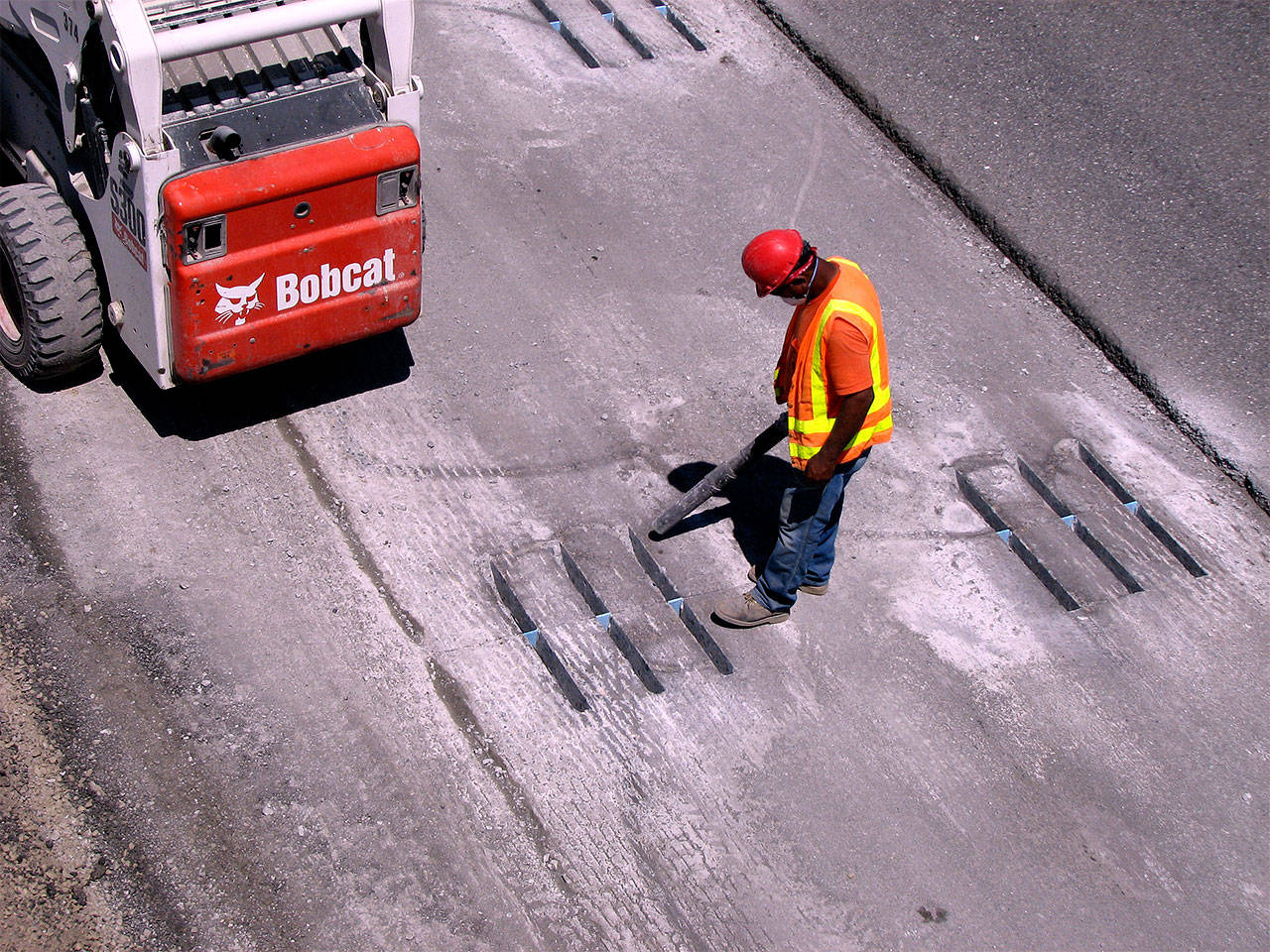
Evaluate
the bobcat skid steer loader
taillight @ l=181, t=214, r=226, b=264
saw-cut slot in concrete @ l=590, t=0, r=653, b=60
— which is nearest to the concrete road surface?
the bobcat skid steer loader

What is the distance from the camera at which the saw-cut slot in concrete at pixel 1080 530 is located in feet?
18.1

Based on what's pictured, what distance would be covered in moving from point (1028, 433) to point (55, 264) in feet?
14.5

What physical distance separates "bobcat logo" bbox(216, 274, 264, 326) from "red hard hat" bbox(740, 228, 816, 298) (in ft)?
6.21

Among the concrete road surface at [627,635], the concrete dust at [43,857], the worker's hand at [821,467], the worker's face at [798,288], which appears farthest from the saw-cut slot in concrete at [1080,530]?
the concrete dust at [43,857]

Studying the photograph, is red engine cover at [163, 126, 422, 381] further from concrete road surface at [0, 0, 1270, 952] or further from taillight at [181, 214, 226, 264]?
concrete road surface at [0, 0, 1270, 952]

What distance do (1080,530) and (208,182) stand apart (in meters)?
3.95

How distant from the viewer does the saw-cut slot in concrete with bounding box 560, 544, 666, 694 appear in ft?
16.0

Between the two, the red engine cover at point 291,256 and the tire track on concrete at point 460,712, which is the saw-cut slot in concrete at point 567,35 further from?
the tire track on concrete at point 460,712

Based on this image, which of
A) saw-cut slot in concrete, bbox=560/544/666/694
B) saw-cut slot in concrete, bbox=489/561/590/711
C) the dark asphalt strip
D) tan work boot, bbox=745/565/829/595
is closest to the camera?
saw-cut slot in concrete, bbox=489/561/590/711

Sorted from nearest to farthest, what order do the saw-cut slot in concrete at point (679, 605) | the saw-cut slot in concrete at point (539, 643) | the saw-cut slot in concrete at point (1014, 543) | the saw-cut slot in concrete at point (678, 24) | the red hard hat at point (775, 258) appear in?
the red hard hat at point (775, 258) → the saw-cut slot in concrete at point (539, 643) → the saw-cut slot in concrete at point (679, 605) → the saw-cut slot in concrete at point (1014, 543) → the saw-cut slot in concrete at point (678, 24)

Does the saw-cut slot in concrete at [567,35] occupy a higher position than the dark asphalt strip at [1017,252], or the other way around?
the saw-cut slot in concrete at [567,35]

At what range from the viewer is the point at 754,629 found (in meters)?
5.13

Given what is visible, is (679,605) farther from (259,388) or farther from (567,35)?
(567,35)

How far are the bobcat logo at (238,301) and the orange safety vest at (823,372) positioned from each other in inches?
80.4
